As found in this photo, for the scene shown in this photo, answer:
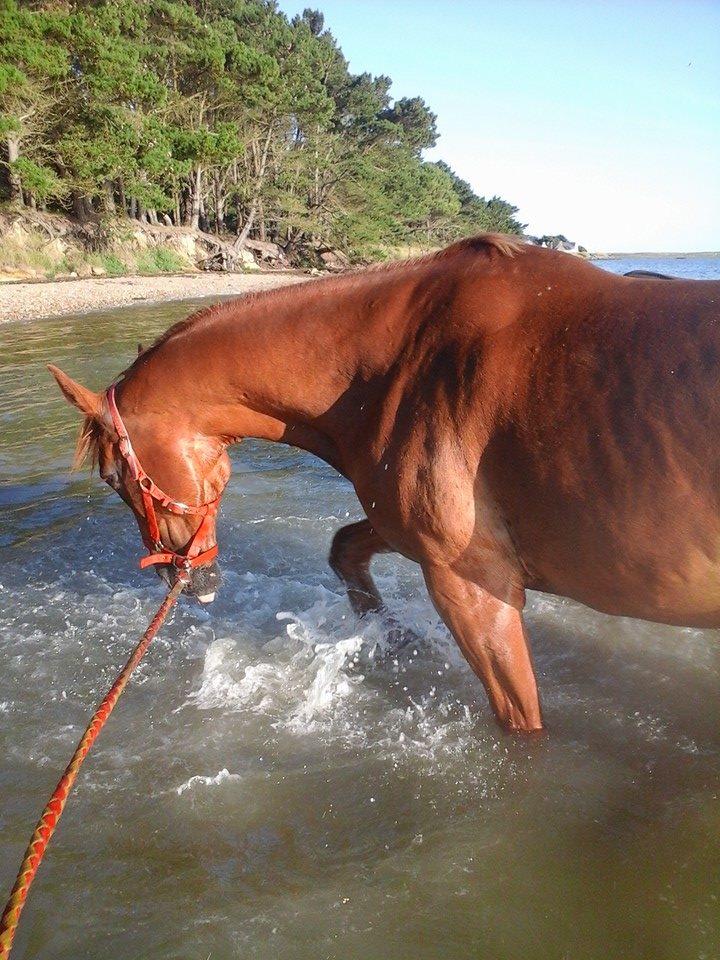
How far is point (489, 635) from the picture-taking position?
2617 millimetres

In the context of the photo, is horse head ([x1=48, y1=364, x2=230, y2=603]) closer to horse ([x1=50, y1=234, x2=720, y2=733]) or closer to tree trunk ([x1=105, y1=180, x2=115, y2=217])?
horse ([x1=50, y1=234, x2=720, y2=733])

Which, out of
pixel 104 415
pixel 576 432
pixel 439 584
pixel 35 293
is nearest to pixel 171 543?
pixel 104 415

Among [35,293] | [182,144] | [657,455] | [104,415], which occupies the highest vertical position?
[182,144]

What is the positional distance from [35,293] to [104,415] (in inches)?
967

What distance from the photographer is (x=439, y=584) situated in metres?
2.63

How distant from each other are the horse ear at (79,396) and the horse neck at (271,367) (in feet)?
0.43

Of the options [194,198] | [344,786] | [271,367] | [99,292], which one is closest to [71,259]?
[99,292]

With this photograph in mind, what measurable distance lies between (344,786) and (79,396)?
1.97 m

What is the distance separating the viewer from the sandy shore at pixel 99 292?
22031mm

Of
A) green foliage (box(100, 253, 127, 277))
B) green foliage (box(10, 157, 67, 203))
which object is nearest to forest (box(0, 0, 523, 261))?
green foliage (box(10, 157, 67, 203))

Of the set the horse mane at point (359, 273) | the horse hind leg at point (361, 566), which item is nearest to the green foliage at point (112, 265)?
the horse hind leg at point (361, 566)

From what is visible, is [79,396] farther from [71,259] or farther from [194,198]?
[194,198]

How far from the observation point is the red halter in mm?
3115

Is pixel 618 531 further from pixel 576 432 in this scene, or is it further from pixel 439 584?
pixel 439 584
